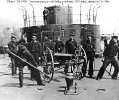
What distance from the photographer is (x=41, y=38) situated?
14.0 meters

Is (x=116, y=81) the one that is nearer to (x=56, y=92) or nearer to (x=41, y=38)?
(x=56, y=92)

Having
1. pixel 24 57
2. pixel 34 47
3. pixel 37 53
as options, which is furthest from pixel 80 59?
pixel 24 57

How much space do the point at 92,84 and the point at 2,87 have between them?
3.14 meters

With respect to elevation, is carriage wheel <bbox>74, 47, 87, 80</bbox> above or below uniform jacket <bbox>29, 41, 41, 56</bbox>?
below

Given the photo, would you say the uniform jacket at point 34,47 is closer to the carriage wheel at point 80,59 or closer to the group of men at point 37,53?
the group of men at point 37,53

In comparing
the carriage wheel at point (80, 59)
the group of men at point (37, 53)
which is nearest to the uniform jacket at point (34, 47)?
the group of men at point (37, 53)

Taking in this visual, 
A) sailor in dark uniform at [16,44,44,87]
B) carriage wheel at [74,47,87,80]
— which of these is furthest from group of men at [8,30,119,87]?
carriage wheel at [74,47,87,80]

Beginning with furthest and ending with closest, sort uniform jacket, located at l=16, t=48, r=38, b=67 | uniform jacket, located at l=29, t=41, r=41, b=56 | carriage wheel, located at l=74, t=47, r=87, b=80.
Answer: uniform jacket, located at l=29, t=41, r=41, b=56 < carriage wheel, located at l=74, t=47, r=87, b=80 < uniform jacket, located at l=16, t=48, r=38, b=67

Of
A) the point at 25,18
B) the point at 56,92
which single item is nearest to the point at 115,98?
the point at 56,92

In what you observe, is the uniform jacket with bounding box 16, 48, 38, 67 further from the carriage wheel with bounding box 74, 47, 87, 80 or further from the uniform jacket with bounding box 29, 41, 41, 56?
the carriage wheel with bounding box 74, 47, 87, 80

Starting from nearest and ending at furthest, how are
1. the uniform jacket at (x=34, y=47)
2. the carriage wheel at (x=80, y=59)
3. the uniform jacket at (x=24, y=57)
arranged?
the uniform jacket at (x=24, y=57) → the carriage wheel at (x=80, y=59) → the uniform jacket at (x=34, y=47)

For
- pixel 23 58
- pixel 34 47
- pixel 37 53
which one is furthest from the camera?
pixel 37 53

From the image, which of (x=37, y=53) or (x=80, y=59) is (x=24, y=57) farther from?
(x=80, y=59)

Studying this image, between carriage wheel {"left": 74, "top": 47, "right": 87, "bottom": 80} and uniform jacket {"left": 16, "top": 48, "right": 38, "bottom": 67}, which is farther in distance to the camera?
carriage wheel {"left": 74, "top": 47, "right": 87, "bottom": 80}
